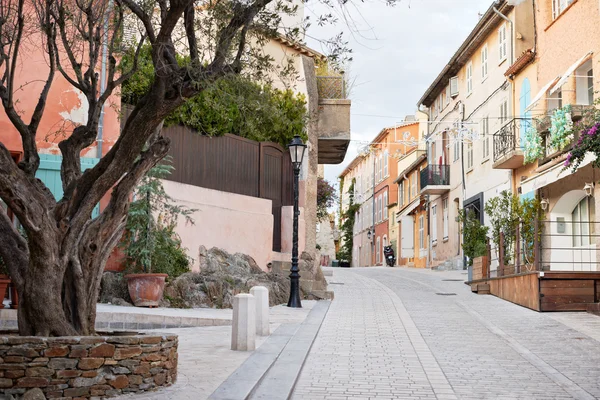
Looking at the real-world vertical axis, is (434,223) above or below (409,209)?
below

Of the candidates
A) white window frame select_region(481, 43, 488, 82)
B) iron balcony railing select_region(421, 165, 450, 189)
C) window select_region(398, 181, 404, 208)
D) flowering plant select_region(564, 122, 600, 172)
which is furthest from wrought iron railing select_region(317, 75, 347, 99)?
window select_region(398, 181, 404, 208)

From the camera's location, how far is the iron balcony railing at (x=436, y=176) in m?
36.5

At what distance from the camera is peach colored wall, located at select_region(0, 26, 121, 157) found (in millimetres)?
15234

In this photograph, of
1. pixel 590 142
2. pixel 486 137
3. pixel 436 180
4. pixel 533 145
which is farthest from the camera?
pixel 436 180

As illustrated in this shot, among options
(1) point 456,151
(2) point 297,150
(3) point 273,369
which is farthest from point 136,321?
(1) point 456,151

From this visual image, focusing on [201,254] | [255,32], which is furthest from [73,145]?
[201,254]

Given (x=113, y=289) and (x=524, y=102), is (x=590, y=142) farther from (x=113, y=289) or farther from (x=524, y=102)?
(x=524, y=102)

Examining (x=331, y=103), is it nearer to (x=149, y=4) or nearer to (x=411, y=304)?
(x=411, y=304)

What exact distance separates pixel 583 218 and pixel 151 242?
1202 centimetres

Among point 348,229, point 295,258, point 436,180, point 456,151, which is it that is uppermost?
point 456,151

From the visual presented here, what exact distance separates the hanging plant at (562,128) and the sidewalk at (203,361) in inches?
316

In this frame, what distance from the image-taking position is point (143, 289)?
1477 cm

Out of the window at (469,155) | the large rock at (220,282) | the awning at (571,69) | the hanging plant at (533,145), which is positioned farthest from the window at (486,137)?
the large rock at (220,282)

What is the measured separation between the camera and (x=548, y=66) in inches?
860
